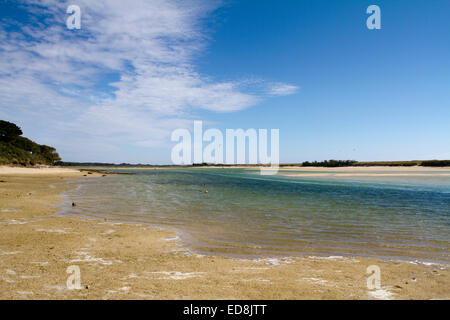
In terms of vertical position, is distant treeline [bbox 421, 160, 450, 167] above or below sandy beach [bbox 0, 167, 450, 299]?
above

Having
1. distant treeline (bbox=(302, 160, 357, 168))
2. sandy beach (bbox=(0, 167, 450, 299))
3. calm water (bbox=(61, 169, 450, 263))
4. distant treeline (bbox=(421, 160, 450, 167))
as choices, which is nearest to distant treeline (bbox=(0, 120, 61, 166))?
calm water (bbox=(61, 169, 450, 263))

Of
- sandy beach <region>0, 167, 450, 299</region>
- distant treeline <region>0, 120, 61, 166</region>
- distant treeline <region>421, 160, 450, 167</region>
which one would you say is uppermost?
distant treeline <region>0, 120, 61, 166</region>

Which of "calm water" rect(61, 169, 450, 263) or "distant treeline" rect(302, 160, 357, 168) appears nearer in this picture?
"calm water" rect(61, 169, 450, 263)

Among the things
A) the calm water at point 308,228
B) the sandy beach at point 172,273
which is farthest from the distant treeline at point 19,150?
the sandy beach at point 172,273

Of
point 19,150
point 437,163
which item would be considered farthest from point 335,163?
point 19,150

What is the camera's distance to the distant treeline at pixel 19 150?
2699 inches

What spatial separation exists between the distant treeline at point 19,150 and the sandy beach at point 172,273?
2717 inches

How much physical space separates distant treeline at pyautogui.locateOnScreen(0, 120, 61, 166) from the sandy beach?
69.0 m

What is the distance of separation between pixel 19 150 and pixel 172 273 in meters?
90.9

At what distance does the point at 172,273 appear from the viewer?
23.0ft

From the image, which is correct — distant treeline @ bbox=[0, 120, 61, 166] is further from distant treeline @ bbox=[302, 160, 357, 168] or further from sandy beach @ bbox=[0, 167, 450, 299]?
distant treeline @ bbox=[302, 160, 357, 168]

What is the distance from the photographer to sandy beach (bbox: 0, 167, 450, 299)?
18.9ft

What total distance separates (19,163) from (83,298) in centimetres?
8403
